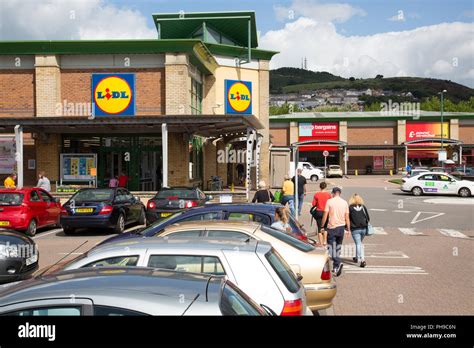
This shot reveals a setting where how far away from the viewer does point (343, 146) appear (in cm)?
6078

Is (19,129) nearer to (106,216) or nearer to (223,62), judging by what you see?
(106,216)

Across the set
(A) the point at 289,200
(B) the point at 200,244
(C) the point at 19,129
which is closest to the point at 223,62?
(C) the point at 19,129

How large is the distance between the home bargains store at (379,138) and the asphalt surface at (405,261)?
1477 inches

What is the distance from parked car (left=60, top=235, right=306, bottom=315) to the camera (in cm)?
503

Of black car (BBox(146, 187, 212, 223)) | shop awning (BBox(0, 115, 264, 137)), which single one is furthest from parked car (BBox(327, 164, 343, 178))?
black car (BBox(146, 187, 212, 223))

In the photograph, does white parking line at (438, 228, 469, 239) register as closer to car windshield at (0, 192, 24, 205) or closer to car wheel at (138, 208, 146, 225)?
car wheel at (138, 208, 146, 225)

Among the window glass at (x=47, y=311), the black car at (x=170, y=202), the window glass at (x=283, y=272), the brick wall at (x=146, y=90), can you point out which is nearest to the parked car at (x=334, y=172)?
the brick wall at (x=146, y=90)

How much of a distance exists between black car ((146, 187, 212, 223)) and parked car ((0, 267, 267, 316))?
13008 mm

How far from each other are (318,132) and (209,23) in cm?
2709

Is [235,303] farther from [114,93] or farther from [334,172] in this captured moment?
[334,172]

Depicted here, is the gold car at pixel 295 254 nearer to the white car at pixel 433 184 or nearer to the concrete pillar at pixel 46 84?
the concrete pillar at pixel 46 84

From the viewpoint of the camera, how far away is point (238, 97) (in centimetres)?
3447

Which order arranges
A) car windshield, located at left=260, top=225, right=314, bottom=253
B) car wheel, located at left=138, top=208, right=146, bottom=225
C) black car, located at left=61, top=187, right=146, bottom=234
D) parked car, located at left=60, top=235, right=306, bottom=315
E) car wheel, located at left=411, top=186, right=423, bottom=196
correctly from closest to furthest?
parked car, located at left=60, top=235, right=306, bottom=315 < car windshield, located at left=260, top=225, right=314, bottom=253 < black car, located at left=61, top=187, right=146, bottom=234 < car wheel, located at left=138, top=208, right=146, bottom=225 < car wheel, located at left=411, top=186, right=423, bottom=196

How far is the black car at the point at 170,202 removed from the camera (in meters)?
17.0
